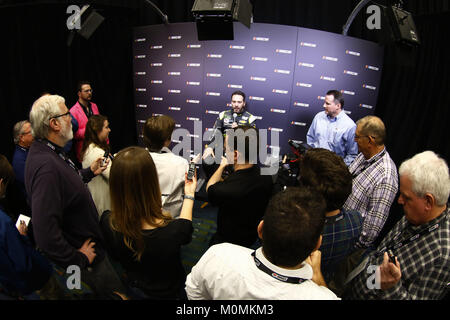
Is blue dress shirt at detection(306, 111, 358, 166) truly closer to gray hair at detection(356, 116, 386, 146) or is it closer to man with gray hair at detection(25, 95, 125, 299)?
gray hair at detection(356, 116, 386, 146)

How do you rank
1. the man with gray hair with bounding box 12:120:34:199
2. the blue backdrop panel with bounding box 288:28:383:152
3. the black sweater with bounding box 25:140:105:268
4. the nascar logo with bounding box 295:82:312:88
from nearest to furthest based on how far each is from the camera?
the black sweater with bounding box 25:140:105:268 < the man with gray hair with bounding box 12:120:34:199 < the blue backdrop panel with bounding box 288:28:383:152 < the nascar logo with bounding box 295:82:312:88

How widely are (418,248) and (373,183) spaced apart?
79cm

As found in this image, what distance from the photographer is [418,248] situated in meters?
1.17

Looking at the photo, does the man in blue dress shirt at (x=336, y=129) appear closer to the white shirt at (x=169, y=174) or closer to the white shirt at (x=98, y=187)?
the white shirt at (x=169, y=174)

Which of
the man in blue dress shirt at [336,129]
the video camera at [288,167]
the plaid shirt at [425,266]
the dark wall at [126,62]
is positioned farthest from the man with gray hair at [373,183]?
the dark wall at [126,62]

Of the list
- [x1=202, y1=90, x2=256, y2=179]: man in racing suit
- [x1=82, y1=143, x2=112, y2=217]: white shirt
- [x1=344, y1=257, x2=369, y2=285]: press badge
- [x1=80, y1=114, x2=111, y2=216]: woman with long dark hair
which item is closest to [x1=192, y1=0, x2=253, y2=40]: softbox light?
[x1=202, y1=90, x2=256, y2=179]: man in racing suit

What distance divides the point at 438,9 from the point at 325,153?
12.7 ft

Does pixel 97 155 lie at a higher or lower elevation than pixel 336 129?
higher

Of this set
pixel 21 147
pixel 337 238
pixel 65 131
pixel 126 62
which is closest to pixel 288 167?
pixel 337 238

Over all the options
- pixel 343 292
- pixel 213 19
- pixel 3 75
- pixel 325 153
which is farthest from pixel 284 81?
pixel 3 75

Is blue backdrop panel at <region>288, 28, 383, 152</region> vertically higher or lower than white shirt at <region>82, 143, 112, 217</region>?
higher

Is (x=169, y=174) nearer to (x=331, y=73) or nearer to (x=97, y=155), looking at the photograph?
(x=97, y=155)

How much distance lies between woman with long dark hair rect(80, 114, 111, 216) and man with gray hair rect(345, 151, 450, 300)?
175cm

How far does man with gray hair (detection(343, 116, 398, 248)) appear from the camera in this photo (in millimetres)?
1820
